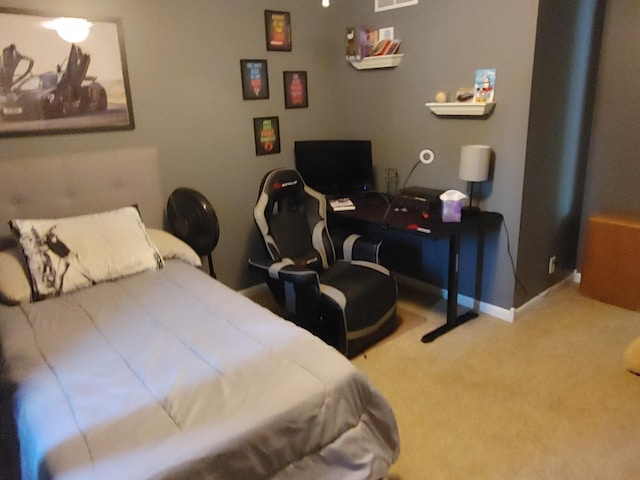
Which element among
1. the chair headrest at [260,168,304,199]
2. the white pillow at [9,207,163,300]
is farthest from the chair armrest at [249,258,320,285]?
the white pillow at [9,207,163,300]

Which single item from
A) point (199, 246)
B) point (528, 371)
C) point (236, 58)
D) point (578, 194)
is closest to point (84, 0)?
point (236, 58)

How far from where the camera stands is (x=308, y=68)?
3656 millimetres

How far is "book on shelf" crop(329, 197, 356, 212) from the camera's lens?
333cm

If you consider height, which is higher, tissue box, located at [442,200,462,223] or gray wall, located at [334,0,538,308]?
gray wall, located at [334,0,538,308]

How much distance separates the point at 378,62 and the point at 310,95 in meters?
0.58

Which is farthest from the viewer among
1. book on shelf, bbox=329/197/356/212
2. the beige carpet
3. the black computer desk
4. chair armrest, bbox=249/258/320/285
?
book on shelf, bbox=329/197/356/212

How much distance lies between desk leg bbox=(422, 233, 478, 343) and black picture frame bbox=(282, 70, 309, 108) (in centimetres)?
158

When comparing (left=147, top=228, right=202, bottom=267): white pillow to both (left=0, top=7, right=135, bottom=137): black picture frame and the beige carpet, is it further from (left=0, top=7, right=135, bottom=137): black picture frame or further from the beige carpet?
the beige carpet

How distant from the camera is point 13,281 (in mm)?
2271

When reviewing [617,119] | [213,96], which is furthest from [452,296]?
[213,96]

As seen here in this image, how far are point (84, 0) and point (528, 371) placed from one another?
3145 mm

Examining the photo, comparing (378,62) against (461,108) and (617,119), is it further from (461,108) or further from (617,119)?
(617,119)

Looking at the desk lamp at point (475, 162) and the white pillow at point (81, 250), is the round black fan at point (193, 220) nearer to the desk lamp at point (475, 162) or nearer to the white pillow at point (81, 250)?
the white pillow at point (81, 250)

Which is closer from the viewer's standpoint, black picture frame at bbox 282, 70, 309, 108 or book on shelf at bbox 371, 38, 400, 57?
book on shelf at bbox 371, 38, 400, 57
